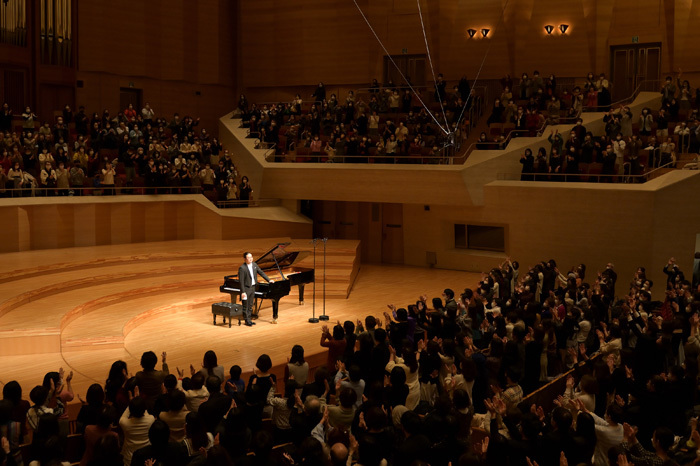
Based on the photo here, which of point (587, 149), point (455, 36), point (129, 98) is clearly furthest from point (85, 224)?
point (455, 36)

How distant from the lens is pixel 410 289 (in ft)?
47.9

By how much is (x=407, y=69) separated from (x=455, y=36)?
63.6 inches

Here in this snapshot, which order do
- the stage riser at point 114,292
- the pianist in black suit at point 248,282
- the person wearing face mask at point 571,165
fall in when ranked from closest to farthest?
1. the stage riser at point 114,292
2. the pianist in black suit at point 248,282
3. the person wearing face mask at point 571,165

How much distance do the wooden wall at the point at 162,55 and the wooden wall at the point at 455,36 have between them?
0.73 m

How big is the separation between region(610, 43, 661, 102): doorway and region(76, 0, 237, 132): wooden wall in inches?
428

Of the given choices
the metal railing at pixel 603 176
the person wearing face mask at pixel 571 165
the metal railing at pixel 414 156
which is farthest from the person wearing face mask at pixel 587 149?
the metal railing at pixel 414 156

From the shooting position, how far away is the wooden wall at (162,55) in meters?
19.3

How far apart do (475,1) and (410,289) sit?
909 cm

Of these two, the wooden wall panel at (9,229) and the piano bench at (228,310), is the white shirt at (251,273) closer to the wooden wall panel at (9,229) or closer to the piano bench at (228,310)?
the piano bench at (228,310)

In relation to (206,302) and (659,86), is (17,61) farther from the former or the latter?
(659,86)

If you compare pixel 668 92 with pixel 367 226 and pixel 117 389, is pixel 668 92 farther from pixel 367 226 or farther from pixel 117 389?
pixel 117 389

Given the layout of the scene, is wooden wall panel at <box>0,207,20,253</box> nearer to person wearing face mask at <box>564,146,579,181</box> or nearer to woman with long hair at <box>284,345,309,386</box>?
woman with long hair at <box>284,345,309,386</box>

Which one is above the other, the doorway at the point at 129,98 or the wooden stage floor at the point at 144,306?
the doorway at the point at 129,98

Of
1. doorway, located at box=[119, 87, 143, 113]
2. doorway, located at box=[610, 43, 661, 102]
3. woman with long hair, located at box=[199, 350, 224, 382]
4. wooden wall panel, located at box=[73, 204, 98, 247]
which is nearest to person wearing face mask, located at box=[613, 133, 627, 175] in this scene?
doorway, located at box=[610, 43, 661, 102]
